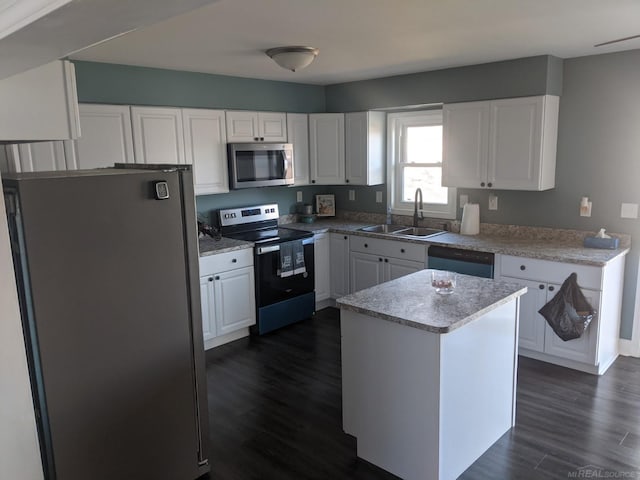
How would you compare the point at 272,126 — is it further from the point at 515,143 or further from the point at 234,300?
the point at 515,143

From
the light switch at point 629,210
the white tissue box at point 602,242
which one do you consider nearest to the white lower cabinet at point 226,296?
the white tissue box at point 602,242

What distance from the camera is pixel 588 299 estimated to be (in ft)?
12.0

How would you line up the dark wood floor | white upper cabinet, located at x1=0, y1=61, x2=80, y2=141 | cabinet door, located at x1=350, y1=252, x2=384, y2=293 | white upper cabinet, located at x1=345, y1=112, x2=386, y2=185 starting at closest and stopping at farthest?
1. white upper cabinet, located at x1=0, y1=61, x2=80, y2=141
2. the dark wood floor
3. cabinet door, located at x1=350, y1=252, x2=384, y2=293
4. white upper cabinet, located at x1=345, y1=112, x2=386, y2=185

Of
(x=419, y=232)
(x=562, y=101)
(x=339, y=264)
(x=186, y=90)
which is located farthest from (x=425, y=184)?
(x=186, y=90)

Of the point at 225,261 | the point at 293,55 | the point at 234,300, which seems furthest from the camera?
the point at 234,300

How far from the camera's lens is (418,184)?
5301 mm

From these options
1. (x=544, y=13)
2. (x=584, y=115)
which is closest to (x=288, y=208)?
(x=584, y=115)

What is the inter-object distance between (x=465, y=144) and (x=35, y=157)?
11.0 feet

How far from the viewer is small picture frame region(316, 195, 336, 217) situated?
5.84m

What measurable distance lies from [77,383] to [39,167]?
1976mm

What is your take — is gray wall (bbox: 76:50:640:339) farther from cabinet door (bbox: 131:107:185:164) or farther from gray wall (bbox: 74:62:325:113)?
cabinet door (bbox: 131:107:185:164)

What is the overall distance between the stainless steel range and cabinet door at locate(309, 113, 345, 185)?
81 cm

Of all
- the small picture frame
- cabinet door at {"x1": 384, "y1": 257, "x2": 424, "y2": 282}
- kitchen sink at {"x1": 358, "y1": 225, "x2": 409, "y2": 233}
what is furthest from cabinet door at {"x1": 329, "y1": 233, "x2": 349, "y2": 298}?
the small picture frame

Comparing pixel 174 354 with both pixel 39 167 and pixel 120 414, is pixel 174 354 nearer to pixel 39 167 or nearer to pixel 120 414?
pixel 120 414
